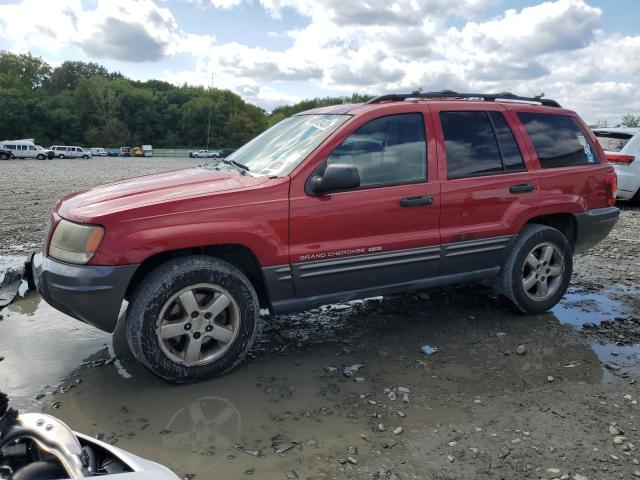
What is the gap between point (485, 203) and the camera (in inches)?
170

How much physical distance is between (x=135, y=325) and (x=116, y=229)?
0.61 metres

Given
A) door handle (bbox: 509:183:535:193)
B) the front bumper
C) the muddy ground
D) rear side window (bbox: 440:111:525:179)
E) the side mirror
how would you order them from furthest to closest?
1. door handle (bbox: 509:183:535:193)
2. rear side window (bbox: 440:111:525:179)
3. the side mirror
4. the front bumper
5. the muddy ground

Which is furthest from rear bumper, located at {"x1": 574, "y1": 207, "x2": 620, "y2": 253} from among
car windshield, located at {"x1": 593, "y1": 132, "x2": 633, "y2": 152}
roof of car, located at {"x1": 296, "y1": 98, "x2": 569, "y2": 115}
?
car windshield, located at {"x1": 593, "y1": 132, "x2": 633, "y2": 152}

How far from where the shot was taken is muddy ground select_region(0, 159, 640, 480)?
109 inches

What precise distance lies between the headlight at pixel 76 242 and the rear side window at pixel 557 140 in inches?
143

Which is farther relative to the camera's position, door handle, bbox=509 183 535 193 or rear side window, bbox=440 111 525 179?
door handle, bbox=509 183 535 193

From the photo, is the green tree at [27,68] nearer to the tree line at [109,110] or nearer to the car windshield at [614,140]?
the tree line at [109,110]

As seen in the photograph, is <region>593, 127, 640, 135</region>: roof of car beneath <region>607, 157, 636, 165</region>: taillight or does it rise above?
above

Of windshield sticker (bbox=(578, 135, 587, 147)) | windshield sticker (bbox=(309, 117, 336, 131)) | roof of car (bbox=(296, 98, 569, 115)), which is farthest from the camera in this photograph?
windshield sticker (bbox=(578, 135, 587, 147))

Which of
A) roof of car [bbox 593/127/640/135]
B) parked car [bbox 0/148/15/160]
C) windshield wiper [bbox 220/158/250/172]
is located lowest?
windshield wiper [bbox 220/158/250/172]

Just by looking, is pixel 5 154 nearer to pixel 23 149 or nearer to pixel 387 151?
pixel 23 149

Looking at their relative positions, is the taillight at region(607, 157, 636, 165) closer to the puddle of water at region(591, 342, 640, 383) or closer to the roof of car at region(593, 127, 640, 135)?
the roof of car at region(593, 127, 640, 135)

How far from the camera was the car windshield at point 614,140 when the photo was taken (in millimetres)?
10875

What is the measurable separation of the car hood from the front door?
1.70ft
